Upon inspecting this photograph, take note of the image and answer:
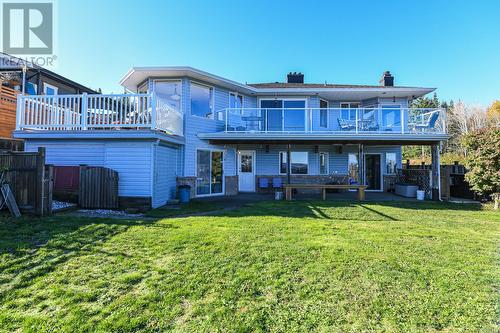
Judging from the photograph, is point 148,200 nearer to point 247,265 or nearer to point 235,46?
point 247,265

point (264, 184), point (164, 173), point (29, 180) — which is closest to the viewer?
point (29, 180)

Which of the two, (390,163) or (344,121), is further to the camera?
(390,163)

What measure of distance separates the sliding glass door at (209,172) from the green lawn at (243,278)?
6.34 m

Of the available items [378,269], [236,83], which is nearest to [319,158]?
[236,83]

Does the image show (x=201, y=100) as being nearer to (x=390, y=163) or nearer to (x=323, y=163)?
(x=323, y=163)

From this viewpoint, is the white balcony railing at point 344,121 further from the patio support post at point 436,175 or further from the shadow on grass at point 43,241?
the shadow on grass at point 43,241

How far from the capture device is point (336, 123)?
1385 cm

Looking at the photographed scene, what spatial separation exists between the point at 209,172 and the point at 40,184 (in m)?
7.13

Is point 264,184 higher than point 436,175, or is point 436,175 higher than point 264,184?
point 436,175

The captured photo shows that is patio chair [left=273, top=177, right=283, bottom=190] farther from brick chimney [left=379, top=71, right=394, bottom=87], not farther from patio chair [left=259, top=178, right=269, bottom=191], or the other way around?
brick chimney [left=379, top=71, right=394, bottom=87]

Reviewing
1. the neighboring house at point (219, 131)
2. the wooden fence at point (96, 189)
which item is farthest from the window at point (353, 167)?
the wooden fence at point (96, 189)

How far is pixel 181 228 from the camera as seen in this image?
5.98m

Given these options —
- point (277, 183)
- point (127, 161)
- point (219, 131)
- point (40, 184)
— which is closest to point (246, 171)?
point (277, 183)

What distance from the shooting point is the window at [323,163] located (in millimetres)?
15218
